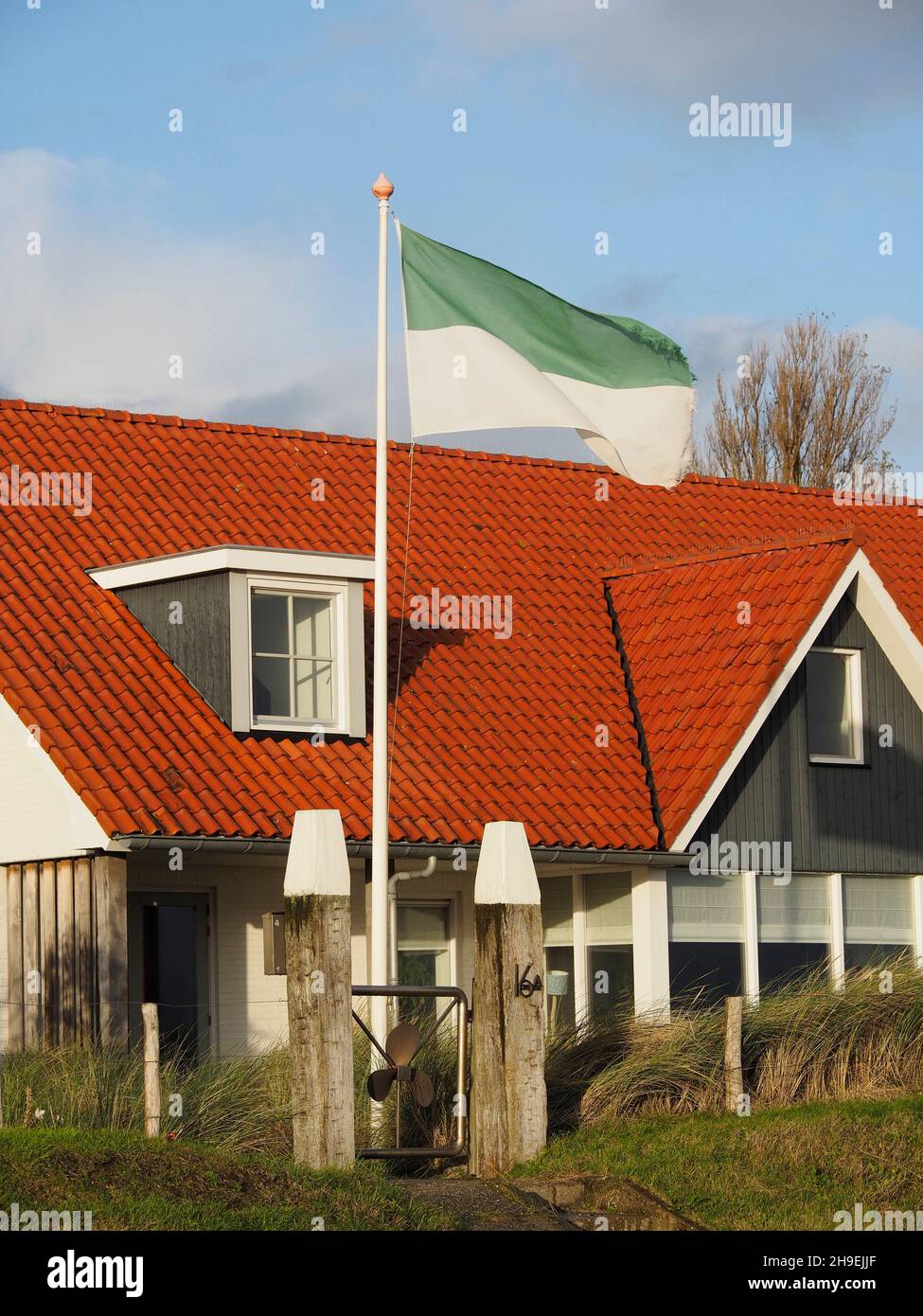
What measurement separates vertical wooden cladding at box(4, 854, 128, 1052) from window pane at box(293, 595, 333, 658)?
3228 millimetres

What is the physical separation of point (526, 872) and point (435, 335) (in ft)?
13.8

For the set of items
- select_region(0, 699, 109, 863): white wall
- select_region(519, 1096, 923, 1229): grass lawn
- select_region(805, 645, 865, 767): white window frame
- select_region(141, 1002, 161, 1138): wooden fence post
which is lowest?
select_region(519, 1096, 923, 1229): grass lawn

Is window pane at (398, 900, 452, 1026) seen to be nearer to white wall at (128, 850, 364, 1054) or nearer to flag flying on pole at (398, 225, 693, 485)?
white wall at (128, 850, 364, 1054)

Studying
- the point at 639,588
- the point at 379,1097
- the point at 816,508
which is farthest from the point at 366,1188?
the point at 816,508

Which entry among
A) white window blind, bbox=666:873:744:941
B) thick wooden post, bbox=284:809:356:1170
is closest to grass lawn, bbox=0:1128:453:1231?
thick wooden post, bbox=284:809:356:1170

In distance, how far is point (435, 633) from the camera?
22016 mm

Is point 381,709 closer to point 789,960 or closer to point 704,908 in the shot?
point 704,908

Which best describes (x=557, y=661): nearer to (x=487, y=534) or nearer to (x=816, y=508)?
(x=487, y=534)

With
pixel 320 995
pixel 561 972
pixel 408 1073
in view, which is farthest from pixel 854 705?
pixel 320 995

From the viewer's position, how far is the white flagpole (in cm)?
1598

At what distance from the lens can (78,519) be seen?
2130 centimetres

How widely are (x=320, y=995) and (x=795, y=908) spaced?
8.05 meters

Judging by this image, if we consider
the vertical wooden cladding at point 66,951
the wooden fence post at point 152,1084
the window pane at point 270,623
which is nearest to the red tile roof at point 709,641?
the window pane at point 270,623
